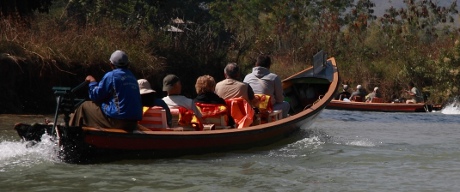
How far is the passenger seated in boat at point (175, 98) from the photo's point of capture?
41.3 ft

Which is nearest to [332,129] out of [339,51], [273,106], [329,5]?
[273,106]

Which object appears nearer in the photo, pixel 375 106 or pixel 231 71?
pixel 231 71

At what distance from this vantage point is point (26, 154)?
37.5 ft

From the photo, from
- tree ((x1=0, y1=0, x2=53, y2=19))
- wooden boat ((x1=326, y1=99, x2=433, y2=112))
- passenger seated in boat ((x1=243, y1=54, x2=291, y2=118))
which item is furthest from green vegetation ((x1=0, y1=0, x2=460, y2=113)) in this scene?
passenger seated in boat ((x1=243, y1=54, x2=291, y2=118))

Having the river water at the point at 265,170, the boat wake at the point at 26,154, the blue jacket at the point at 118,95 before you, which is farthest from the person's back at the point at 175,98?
the boat wake at the point at 26,154

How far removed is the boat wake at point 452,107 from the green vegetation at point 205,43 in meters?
0.93

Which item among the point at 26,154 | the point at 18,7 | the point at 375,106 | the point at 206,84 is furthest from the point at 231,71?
the point at 375,106

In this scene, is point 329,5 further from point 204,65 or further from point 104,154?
point 104,154

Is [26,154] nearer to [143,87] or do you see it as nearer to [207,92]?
[143,87]

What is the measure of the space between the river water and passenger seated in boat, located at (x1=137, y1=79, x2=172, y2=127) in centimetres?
64

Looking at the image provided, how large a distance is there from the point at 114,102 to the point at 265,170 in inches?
79.1

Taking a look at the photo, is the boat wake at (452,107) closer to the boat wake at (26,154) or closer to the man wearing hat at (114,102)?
the man wearing hat at (114,102)

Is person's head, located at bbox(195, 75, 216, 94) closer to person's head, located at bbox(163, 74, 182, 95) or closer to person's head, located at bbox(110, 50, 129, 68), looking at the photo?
person's head, located at bbox(163, 74, 182, 95)

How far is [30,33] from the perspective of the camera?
21844mm
